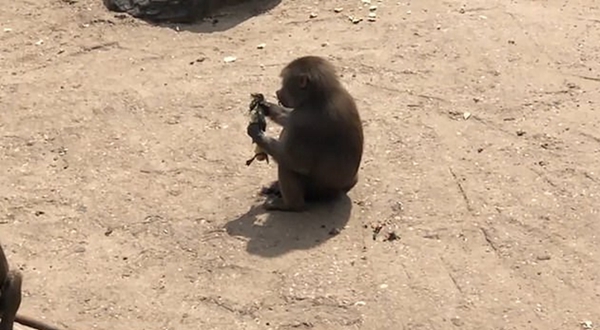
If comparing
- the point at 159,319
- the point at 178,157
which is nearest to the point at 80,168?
the point at 178,157

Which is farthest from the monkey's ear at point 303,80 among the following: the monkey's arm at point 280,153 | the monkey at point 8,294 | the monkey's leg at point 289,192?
the monkey at point 8,294

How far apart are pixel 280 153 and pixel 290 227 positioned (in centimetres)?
57

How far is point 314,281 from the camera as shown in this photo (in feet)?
24.5

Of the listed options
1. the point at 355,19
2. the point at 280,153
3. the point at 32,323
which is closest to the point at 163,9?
the point at 355,19

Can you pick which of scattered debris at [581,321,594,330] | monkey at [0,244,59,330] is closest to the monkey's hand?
monkey at [0,244,59,330]

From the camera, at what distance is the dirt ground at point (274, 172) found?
24.0 ft

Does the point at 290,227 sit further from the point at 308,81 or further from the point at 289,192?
the point at 308,81

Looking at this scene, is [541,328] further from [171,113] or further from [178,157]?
[171,113]

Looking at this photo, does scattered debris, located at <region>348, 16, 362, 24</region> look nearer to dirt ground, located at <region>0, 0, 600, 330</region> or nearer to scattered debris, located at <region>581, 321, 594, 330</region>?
dirt ground, located at <region>0, 0, 600, 330</region>

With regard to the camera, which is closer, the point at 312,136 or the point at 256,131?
the point at 312,136

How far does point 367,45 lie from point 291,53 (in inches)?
30.9

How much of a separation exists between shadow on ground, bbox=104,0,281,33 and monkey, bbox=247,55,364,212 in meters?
3.28

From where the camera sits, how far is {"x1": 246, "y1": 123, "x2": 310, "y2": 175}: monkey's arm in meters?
8.12

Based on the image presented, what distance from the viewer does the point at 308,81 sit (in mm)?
8133
